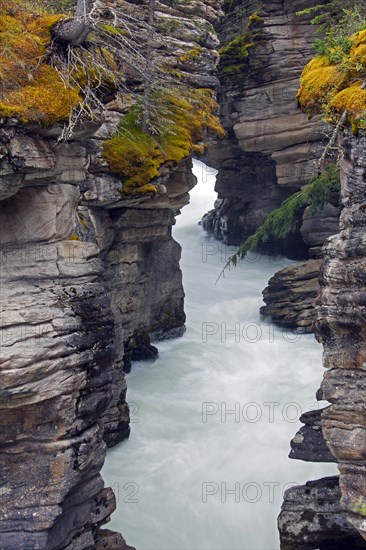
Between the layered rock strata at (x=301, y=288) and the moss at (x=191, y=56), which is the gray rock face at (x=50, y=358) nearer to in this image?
the moss at (x=191, y=56)

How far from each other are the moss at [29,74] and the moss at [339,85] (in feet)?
14.2

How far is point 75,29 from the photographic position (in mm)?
10414

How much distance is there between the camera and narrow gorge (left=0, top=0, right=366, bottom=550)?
10.1 m

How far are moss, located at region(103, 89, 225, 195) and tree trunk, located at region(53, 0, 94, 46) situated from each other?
5730mm

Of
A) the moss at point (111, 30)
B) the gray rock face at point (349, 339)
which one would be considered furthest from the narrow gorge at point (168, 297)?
the moss at point (111, 30)

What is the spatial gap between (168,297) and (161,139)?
6.35m

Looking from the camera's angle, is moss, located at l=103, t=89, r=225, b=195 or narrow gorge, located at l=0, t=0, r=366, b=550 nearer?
narrow gorge, located at l=0, t=0, r=366, b=550

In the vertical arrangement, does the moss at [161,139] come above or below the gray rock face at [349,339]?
above

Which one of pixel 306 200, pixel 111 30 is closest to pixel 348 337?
pixel 111 30

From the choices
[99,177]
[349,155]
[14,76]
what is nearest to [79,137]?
[14,76]

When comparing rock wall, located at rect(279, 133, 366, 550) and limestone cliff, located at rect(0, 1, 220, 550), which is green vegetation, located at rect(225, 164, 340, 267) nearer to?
rock wall, located at rect(279, 133, 366, 550)

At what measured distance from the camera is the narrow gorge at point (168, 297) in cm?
1012

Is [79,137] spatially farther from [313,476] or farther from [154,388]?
[154,388]

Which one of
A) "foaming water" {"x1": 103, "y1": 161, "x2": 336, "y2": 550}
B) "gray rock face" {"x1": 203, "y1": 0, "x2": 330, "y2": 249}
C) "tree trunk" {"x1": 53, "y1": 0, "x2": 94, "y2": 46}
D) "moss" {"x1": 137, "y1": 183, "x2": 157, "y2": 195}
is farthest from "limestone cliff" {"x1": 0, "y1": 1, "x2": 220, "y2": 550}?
"gray rock face" {"x1": 203, "y1": 0, "x2": 330, "y2": 249}
